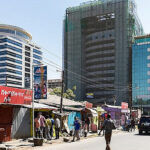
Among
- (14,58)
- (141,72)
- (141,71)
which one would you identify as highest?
(14,58)

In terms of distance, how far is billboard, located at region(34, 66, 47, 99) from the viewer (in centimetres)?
2058

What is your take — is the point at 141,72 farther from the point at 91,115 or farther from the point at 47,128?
the point at 47,128

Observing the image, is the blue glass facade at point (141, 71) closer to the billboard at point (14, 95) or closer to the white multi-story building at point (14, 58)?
the white multi-story building at point (14, 58)

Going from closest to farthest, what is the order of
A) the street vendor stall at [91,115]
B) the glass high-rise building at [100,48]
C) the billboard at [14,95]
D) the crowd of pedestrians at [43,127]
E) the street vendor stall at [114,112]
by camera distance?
the billboard at [14,95] < the crowd of pedestrians at [43,127] < the street vendor stall at [91,115] < the street vendor stall at [114,112] < the glass high-rise building at [100,48]

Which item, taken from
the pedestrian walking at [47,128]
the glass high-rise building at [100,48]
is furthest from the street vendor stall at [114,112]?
the glass high-rise building at [100,48]

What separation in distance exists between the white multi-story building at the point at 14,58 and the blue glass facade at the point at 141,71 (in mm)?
47220

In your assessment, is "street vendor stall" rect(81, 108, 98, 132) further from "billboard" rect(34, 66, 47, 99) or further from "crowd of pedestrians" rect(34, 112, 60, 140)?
"billboard" rect(34, 66, 47, 99)

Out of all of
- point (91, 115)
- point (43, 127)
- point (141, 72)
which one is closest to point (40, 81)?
point (43, 127)

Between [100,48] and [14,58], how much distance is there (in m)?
40.2

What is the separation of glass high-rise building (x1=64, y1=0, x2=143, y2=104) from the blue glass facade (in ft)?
15.5

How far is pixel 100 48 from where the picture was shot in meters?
125

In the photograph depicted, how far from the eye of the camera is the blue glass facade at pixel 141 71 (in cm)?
10719

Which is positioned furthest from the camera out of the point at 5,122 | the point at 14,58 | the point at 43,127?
the point at 14,58

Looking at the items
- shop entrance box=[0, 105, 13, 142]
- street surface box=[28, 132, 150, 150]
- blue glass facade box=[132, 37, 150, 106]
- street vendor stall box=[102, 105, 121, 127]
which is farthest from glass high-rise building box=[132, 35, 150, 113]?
shop entrance box=[0, 105, 13, 142]
